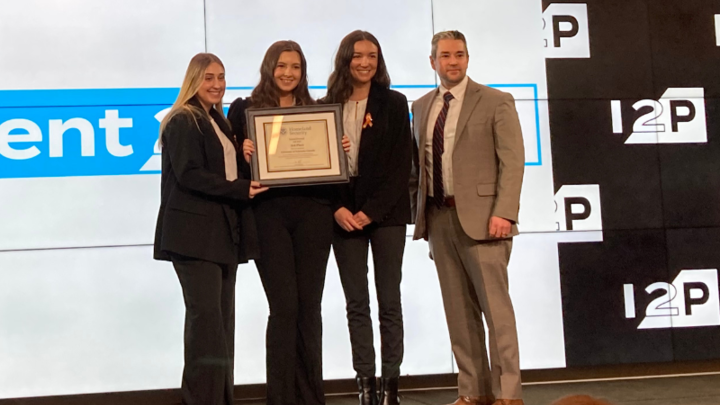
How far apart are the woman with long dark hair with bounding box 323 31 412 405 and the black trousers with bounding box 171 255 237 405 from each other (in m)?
0.53

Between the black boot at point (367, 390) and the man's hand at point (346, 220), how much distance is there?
0.63m

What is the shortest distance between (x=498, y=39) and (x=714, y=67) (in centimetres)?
139

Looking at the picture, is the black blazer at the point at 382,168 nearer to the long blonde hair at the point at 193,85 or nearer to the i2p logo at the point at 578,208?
the long blonde hair at the point at 193,85

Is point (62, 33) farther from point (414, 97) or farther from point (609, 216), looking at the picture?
point (609, 216)

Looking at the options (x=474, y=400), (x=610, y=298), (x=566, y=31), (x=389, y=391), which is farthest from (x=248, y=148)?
(x=610, y=298)

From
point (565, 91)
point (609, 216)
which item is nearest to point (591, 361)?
point (609, 216)

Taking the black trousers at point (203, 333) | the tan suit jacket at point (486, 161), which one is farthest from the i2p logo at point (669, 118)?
the black trousers at point (203, 333)

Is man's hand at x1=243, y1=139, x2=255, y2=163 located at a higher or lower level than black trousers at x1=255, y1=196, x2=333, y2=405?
higher

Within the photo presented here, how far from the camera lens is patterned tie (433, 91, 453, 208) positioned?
3.01 metres

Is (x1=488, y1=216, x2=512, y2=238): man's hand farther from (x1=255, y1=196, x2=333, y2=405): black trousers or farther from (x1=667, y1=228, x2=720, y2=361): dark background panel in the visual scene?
(x1=667, y1=228, x2=720, y2=361): dark background panel

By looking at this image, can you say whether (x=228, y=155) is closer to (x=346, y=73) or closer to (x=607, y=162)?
(x=346, y=73)

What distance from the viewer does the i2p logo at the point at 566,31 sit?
14.0 ft

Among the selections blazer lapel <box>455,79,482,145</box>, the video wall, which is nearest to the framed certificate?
blazer lapel <box>455,79,482,145</box>

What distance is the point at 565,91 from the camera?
4.28 meters
